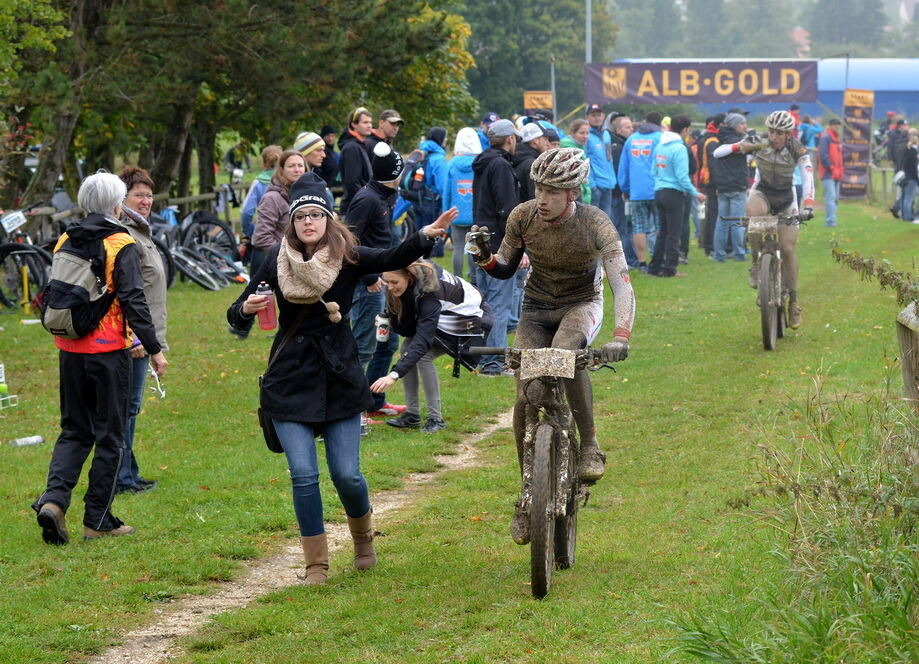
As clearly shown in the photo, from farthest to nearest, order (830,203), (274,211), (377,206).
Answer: (830,203) < (274,211) < (377,206)

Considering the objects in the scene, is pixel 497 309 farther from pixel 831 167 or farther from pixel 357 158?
pixel 831 167

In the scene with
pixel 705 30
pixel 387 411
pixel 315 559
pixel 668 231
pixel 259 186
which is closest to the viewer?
pixel 315 559

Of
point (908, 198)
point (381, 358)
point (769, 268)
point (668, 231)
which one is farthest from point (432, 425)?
point (908, 198)

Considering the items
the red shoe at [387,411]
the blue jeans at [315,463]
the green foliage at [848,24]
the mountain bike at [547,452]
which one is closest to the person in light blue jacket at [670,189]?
the red shoe at [387,411]

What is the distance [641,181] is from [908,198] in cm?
1126

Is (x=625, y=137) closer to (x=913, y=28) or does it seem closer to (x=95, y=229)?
(x=95, y=229)

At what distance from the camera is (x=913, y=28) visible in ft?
461

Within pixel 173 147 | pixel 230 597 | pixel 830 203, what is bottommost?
pixel 230 597

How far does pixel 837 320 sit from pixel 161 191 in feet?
50.2

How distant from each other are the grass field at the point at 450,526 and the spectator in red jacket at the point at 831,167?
44.1 feet

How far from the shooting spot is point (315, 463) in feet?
22.1

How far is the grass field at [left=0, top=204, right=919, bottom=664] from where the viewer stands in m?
5.96

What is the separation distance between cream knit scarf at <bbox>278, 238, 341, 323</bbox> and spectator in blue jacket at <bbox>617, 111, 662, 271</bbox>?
1353cm

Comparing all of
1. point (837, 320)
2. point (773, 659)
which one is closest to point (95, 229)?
point (773, 659)
